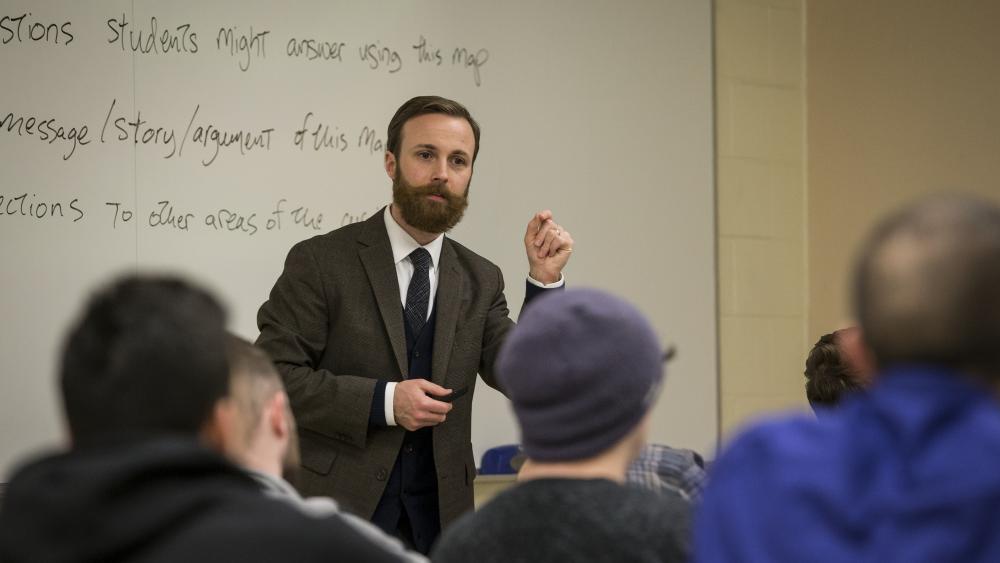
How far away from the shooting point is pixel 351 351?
9.43 ft

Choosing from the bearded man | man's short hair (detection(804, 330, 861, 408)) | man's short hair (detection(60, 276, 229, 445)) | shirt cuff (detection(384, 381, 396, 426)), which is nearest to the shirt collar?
the bearded man

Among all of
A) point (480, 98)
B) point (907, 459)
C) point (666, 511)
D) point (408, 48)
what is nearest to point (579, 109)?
point (480, 98)

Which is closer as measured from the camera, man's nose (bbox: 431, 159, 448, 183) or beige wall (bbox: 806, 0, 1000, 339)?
man's nose (bbox: 431, 159, 448, 183)

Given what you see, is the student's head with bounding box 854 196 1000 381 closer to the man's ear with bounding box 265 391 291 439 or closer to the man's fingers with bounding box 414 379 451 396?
the man's ear with bounding box 265 391 291 439

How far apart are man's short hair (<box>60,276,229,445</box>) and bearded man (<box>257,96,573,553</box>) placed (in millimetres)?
1509

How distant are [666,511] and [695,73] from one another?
11.2ft

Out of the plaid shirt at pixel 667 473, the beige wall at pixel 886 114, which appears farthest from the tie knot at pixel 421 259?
the beige wall at pixel 886 114

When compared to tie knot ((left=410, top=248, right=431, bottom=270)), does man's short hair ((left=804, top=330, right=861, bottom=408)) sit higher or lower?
lower

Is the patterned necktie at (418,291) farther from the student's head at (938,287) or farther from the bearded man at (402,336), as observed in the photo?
the student's head at (938,287)

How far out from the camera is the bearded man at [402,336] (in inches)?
109

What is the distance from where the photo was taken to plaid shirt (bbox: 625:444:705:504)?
175 cm

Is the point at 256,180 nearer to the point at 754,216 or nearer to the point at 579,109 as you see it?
the point at 579,109

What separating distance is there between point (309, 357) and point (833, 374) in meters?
1.26

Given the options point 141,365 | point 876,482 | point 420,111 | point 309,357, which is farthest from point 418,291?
point 876,482
